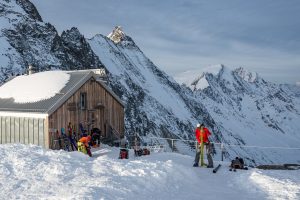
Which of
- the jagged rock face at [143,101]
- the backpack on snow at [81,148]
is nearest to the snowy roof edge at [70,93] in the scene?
the backpack on snow at [81,148]

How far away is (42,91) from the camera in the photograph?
85.3 feet

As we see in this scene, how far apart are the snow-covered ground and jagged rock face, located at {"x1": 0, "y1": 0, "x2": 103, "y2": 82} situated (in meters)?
59.5

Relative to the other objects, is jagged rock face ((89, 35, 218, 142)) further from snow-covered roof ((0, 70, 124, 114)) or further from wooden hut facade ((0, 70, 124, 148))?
wooden hut facade ((0, 70, 124, 148))

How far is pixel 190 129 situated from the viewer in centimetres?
17325

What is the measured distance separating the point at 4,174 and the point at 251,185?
933cm

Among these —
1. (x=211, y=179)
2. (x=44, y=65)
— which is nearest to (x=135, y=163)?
(x=211, y=179)

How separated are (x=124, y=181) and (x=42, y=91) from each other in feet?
47.3

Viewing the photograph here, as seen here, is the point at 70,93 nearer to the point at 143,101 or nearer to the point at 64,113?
the point at 64,113

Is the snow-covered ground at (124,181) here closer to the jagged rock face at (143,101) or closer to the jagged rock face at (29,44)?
the jagged rock face at (29,44)

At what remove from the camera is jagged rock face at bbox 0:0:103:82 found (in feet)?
274

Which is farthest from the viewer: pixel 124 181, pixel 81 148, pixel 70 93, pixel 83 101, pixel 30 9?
pixel 30 9

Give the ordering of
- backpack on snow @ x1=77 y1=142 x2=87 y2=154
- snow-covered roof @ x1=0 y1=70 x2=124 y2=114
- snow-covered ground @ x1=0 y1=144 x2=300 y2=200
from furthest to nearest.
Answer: snow-covered roof @ x1=0 y1=70 x2=124 y2=114, backpack on snow @ x1=77 y1=142 x2=87 y2=154, snow-covered ground @ x1=0 y1=144 x2=300 y2=200

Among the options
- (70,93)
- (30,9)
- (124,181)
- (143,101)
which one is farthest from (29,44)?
(124,181)

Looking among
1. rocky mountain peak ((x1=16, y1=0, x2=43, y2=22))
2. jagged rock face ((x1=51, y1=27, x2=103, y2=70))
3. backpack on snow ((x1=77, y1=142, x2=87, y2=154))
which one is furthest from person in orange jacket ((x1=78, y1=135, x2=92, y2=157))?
rocky mountain peak ((x1=16, y1=0, x2=43, y2=22))
